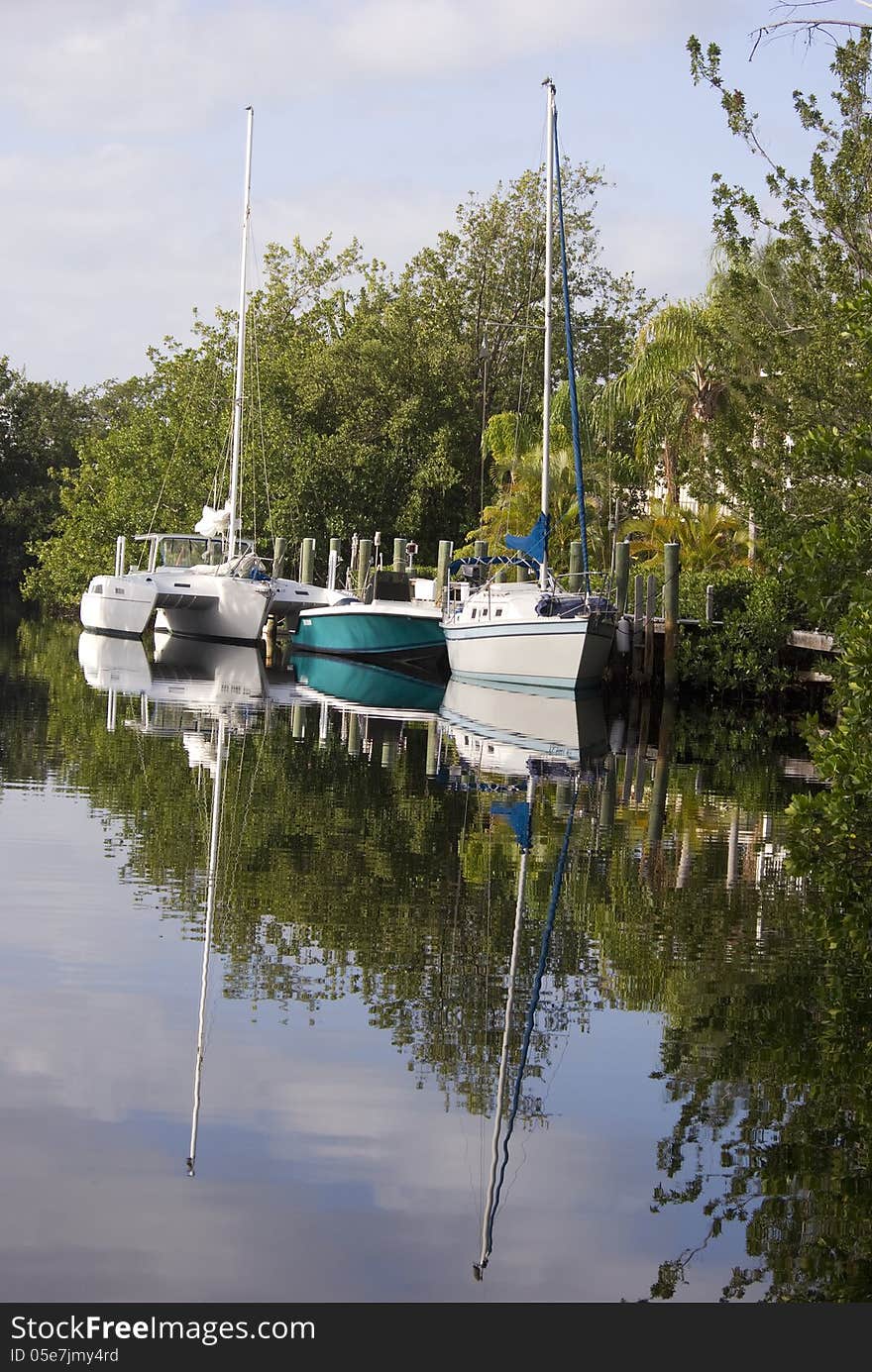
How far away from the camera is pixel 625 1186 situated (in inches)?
269

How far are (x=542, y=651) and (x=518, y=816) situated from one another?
15.9m

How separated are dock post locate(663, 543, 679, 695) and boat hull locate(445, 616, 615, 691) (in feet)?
3.60

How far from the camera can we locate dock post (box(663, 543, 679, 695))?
32219 millimetres

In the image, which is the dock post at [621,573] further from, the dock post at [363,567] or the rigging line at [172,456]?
the rigging line at [172,456]

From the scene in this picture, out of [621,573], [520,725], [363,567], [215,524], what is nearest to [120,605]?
[215,524]

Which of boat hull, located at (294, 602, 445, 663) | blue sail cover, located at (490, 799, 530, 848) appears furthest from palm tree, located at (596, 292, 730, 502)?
blue sail cover, located at (490, 799, 530, 848)

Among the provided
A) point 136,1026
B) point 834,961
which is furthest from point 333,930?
point 834,961

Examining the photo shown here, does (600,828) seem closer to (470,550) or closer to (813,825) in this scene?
(813,825)

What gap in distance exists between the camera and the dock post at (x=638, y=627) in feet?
112

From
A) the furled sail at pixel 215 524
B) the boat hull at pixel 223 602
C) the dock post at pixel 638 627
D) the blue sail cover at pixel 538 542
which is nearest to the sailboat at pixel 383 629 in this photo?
the boat hull at pixel 223 602

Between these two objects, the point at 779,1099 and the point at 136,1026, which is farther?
the point at 136,1026

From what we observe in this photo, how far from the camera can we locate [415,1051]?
847cm

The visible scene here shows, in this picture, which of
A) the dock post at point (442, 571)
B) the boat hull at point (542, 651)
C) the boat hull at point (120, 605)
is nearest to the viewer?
the boat hull at point (542, 651)
